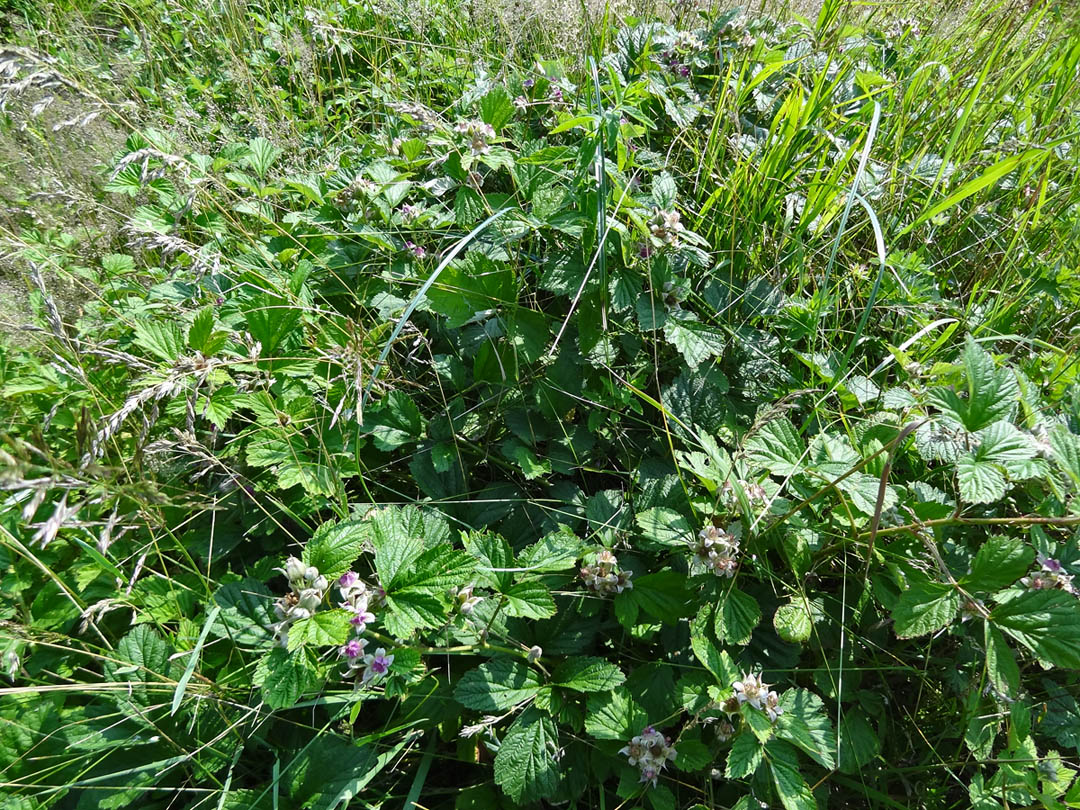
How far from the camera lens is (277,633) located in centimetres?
114

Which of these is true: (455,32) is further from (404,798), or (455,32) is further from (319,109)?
(404,798)

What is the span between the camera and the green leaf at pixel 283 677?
1116mm

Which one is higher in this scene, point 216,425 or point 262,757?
point 216,425

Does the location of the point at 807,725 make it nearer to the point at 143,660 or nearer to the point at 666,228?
the point at 666,228

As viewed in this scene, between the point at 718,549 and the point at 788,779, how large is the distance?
446mm

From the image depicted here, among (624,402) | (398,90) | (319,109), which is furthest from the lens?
(319,109)

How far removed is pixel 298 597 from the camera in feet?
3.85

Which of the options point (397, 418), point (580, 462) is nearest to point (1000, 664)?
point (580, 462)

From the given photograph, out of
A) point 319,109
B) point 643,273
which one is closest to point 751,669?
point 643,273

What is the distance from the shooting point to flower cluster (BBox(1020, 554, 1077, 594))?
1314mm

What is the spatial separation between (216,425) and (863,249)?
6.47ft

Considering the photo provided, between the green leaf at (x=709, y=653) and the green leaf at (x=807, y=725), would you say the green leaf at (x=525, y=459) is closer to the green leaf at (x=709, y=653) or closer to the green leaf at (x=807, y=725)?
the green leaf at (x=709, y=653)

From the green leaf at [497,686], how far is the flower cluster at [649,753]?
0.23 metres

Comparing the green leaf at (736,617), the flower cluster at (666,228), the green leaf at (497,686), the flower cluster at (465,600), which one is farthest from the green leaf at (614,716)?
the flower cluster at (666,228)
